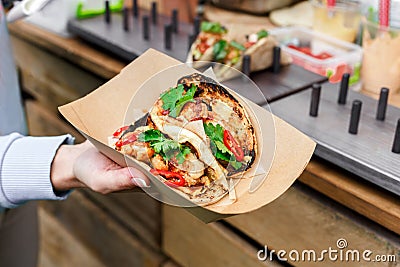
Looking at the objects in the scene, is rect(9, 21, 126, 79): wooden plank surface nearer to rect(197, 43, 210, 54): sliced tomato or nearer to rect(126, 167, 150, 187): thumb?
rect(197, 43, 210, 54): sliced tomato

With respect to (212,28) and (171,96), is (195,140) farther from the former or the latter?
(212,28)

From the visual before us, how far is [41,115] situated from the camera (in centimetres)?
154

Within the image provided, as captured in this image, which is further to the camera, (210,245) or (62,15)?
(62,15)

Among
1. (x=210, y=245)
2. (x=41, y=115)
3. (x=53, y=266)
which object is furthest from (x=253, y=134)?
(x=53, y=266)

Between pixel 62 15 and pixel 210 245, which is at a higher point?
pixel 62 15

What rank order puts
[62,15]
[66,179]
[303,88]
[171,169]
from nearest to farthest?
[171,169] → [66,179] → [303,88] → [62,15]

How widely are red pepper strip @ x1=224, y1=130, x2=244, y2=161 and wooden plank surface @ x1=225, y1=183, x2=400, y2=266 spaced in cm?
24

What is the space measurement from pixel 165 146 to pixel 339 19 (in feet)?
2.19

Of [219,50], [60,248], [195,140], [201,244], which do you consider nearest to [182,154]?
[195,140]

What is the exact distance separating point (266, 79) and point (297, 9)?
41 centimetres

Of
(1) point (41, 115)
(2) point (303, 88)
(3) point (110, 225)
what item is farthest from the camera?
(1) point (41, 115)

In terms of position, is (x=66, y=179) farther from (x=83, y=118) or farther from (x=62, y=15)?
(x=62, y=15)

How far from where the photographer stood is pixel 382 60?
100 centimetres

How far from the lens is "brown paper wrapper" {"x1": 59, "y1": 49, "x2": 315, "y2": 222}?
600 mm
